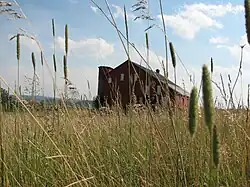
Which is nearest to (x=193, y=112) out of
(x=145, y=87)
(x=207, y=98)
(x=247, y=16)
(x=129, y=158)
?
(x=207, y=98)

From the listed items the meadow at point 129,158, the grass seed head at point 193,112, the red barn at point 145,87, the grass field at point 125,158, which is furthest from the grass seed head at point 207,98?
the red barn at point 145,87

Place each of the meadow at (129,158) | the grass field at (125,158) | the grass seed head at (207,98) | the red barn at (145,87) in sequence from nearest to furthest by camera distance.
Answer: the grass seed head at (207,98)
the meadow at (129,158)
the grass field at (125,158)
the red barn at (145,87)

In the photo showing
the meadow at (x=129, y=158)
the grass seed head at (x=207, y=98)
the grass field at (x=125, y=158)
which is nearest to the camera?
the grass seed head at (x=207, y=98)

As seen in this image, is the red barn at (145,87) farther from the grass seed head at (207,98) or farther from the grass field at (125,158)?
the grass seed head at (207,98)

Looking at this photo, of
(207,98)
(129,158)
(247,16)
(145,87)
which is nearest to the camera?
(207,98)

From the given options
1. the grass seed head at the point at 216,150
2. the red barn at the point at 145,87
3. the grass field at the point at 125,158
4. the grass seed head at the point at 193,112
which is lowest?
the grass field at the point at 125,158

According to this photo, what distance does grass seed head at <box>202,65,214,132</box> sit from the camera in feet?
2.17

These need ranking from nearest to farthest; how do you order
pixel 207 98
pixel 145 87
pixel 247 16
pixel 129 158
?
pixel 207 98 < pixel 247 16 < pixel 129 158 < pixel 145 87

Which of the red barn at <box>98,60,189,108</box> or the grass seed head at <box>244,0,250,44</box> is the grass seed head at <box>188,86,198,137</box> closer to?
the grass seed head at <box>244,0,250,44</box>

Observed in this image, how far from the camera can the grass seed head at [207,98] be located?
66 cm

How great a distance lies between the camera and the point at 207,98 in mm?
678

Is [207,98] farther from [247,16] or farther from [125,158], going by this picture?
[125,158]

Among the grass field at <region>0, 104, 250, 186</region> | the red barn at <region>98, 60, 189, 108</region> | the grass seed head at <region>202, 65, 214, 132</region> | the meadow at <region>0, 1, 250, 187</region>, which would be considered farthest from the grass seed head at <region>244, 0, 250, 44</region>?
the red barn at <region>98, 60, 189, 108</region>

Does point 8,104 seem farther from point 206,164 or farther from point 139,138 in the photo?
point 206,164
